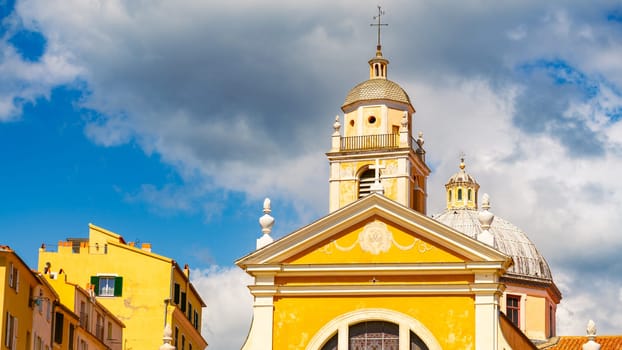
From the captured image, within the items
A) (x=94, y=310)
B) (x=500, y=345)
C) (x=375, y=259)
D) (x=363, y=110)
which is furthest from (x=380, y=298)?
(x=94, y=310)

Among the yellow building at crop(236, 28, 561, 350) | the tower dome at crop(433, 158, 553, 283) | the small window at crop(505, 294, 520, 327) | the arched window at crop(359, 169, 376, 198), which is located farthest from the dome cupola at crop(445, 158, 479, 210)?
the yellow building at crop(236, 28, 561, 350)

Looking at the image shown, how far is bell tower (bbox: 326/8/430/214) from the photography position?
161 feet

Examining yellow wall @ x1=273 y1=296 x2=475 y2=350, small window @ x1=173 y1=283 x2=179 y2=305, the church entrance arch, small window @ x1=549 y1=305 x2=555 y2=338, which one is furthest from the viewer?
small window @ x1=173 y1=283 x2=179 y2=305

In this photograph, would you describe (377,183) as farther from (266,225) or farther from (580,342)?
(580,342)

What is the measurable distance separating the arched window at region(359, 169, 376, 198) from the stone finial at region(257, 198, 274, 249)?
6.73m

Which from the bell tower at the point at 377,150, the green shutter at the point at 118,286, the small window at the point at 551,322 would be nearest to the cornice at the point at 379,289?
the bell tower at the point at 377,150

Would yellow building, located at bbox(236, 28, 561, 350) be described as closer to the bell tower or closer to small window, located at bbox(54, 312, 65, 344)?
the bell tower

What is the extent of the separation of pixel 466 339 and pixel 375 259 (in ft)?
11.7

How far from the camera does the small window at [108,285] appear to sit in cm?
6131

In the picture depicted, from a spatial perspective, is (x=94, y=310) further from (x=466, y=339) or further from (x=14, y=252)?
(x=466, y=339)

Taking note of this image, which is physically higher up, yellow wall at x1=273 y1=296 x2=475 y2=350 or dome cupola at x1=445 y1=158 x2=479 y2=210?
dome cupola at x1=445 y1=158 x2=479 y2=210

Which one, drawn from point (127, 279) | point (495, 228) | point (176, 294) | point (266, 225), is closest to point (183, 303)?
point (176, 294)

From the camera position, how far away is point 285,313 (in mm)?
40500

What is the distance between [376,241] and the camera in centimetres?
4022
